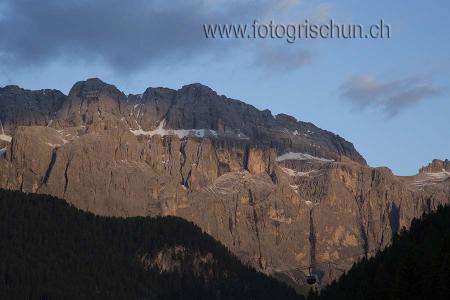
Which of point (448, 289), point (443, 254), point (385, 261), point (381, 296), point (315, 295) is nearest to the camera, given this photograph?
point (448, 289)

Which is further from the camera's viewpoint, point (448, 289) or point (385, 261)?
point (385, 261)

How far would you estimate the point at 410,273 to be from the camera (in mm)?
136750

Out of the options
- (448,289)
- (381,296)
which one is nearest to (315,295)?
(381,296)

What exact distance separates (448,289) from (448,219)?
72963 millimetres

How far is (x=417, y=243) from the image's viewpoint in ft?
615

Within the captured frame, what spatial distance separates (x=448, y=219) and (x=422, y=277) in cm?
6005

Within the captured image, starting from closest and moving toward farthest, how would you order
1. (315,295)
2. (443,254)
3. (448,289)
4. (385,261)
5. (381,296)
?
1. (448,289)
2. (443,254)
3. (381,296)
4. (315,295)
5. (385,261)

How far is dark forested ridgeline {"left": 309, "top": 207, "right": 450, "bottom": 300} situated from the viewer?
5084 inches

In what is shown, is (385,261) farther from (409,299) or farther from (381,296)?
(409,299)

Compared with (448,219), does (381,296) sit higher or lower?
lower

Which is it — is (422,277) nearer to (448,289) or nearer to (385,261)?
(448,289)

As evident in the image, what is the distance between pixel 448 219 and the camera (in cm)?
19412

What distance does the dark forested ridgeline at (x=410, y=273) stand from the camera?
424 ft

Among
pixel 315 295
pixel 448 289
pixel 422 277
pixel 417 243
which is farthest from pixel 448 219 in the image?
pixel 448 289
